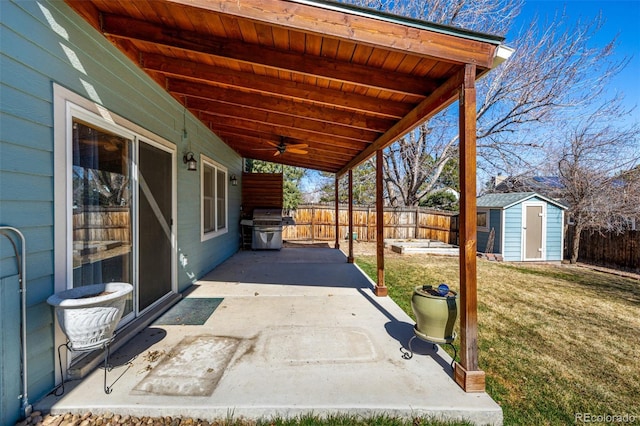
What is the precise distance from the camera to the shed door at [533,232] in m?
9.16

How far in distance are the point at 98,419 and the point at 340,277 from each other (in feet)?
13.6

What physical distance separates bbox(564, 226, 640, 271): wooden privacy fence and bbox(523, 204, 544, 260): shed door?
1.46 m

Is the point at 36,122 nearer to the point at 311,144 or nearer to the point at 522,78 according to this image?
the point at 311,144

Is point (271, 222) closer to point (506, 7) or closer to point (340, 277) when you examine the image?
point (340, 277)

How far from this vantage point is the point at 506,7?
33.0ft

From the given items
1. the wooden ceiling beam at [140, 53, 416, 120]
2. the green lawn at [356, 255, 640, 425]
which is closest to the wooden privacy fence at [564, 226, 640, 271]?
the green lawn at [356, 255, 640, 425]

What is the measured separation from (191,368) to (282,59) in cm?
290

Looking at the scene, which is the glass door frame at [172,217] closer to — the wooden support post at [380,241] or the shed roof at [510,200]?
the wooden support post at [380,241]

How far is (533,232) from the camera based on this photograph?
30.2 ft

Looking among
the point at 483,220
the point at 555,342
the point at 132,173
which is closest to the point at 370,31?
the point at 132,173

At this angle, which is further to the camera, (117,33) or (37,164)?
(117,33)

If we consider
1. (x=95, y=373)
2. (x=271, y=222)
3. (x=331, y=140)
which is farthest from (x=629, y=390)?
(x=271, y=222)

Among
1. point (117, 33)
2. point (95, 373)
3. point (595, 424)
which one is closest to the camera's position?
point (595, 424)

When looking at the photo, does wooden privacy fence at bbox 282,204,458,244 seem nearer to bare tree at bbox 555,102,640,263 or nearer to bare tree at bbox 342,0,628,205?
bare tree at bbox 342,0,628,205
